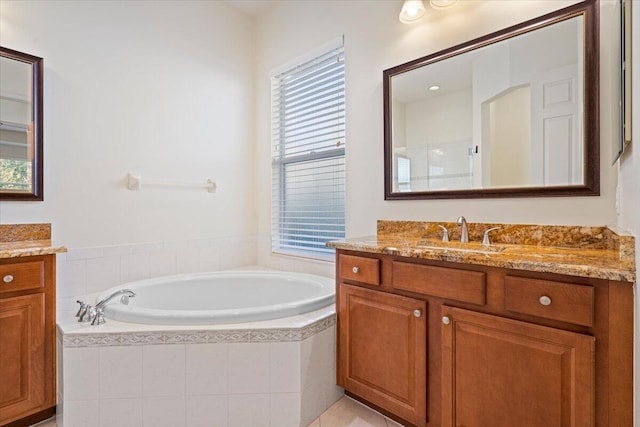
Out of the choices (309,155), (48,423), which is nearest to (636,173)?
(309,155)

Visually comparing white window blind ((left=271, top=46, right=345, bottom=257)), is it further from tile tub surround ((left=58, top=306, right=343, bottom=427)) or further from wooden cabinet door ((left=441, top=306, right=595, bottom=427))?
wooden cabinet door ((left=441, top=306, right=595, bottom=427))

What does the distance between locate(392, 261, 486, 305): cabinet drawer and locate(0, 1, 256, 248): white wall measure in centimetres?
184

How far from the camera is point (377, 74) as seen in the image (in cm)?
222

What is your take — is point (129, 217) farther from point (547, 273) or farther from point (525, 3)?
point (525, 3)

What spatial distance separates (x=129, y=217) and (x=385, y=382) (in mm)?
1990

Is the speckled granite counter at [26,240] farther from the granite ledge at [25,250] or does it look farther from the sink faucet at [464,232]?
the sink faucet at [464,232]

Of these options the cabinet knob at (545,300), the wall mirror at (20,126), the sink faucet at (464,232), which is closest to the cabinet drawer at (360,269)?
the sink faucet at (464,232)

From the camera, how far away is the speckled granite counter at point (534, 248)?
1.06m

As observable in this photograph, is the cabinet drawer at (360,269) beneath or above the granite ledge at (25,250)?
beneath

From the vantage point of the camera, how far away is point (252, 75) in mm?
3129

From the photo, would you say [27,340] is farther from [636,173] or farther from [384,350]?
[636,173]

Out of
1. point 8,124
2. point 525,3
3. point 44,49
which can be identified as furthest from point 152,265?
point 525,3

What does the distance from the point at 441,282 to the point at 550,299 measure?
0.39 metres

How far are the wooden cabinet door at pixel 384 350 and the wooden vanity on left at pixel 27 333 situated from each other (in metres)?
1.48
